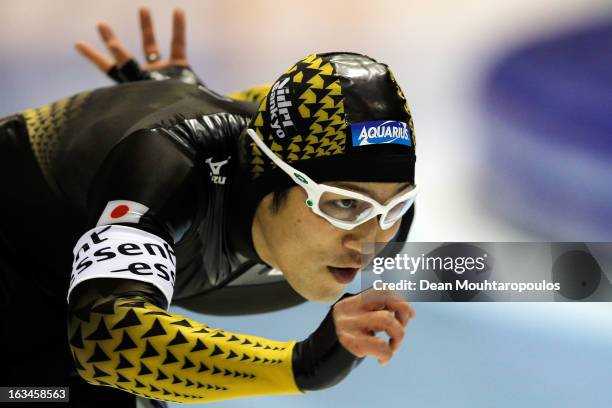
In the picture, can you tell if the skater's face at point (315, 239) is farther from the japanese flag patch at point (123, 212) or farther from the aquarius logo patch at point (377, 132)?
the japanese flag patch at point (123, 212)

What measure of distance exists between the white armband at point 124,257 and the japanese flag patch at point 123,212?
0.02 m

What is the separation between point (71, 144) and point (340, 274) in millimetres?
841

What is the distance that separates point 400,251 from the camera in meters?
1.82

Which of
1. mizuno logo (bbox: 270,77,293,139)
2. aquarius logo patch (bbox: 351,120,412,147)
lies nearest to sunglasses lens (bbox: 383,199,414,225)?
aquarius logo patch (bbox: 351,120,412,147)

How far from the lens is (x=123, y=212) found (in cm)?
206

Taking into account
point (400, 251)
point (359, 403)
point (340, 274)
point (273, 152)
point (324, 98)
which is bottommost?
point (359, 403)

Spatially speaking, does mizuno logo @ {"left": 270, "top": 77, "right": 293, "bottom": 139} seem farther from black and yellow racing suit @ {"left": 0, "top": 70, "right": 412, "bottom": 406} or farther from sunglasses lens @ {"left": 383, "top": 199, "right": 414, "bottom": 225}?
sunglasses lens @ {"left": 383, "top": 199, "right": 414, "bottom": 225}

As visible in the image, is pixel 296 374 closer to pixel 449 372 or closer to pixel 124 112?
pixel 124 112

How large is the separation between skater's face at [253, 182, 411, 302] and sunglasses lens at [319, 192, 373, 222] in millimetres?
27

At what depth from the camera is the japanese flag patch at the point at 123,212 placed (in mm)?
2045

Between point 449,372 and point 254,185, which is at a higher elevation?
point 254,185

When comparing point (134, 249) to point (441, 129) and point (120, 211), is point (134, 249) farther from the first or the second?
point (441, 129)

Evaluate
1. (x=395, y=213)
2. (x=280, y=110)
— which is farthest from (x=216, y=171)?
(x=395, y=213)

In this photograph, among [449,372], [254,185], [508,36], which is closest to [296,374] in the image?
[254,185]
